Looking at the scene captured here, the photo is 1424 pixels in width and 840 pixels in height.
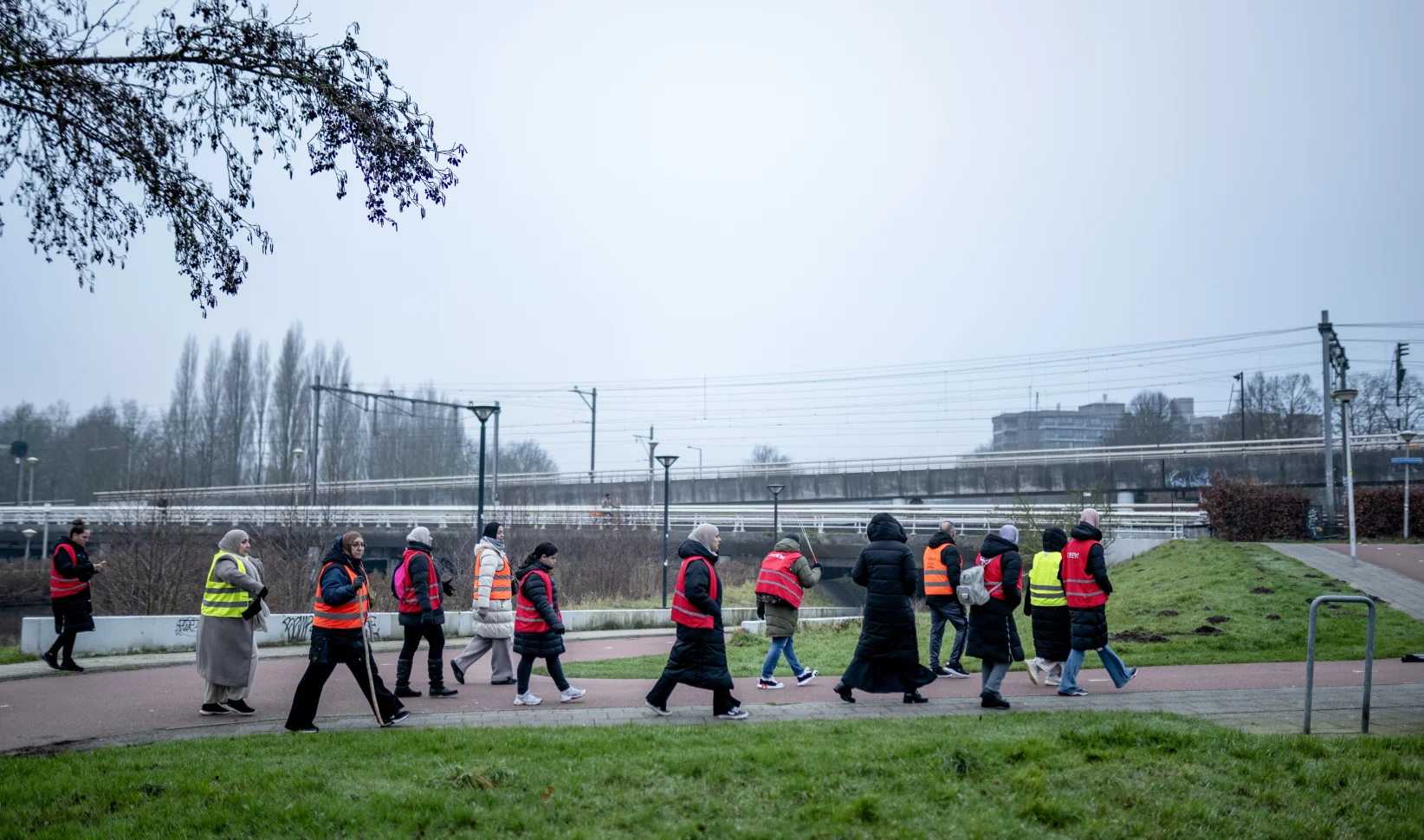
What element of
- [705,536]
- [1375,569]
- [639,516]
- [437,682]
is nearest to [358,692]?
[437,682]

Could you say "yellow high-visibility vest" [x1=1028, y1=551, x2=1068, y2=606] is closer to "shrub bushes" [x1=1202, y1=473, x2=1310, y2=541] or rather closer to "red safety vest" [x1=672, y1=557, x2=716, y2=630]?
"red safety vest" [x1=672, y1=557, x2=716, y2=630]

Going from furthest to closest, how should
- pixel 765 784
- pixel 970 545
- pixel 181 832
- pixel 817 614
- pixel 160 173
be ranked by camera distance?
pixel 970 545 < pixel 817 614 < pixel 160 173 < pixel 765 784 < pixel 181 832

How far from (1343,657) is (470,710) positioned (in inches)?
433

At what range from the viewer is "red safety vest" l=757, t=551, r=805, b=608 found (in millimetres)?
11688

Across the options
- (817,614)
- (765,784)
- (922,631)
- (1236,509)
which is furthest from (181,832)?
(1236,509)

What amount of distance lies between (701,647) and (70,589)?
9177mm

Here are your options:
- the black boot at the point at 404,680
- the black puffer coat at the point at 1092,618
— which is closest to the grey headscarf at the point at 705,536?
the black puffer coat at the point at 1092,618

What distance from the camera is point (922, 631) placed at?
763 inches

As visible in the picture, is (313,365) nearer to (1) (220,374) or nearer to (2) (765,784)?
(1) (220,374)

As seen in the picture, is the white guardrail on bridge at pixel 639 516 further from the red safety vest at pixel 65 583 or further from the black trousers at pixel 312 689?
the black trousers at pixel 312 689

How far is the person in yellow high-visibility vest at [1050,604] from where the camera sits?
10875 millimetres

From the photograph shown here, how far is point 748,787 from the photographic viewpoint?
6.47 metres

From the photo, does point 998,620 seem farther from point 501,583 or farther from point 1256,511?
point 1256,511

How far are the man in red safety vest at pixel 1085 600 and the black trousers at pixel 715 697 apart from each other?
3588 mm
